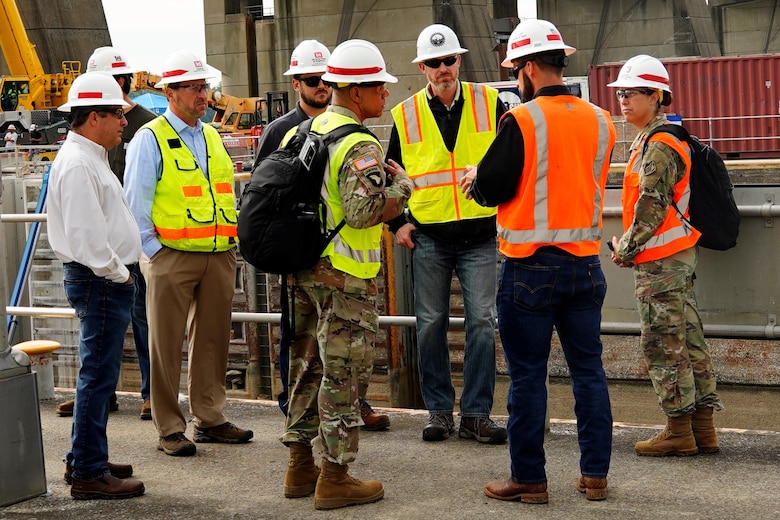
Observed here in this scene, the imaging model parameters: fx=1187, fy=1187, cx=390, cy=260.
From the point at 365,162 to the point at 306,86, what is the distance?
2117 millimetres

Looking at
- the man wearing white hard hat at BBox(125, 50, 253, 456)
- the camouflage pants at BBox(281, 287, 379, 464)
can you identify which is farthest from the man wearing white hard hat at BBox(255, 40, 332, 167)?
the camouflage pants at BBox(281, 287, 379, 464)

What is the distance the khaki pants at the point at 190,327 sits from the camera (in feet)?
22.4

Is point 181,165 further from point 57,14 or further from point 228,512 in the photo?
point 57,14

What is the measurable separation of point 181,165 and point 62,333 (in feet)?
26.3

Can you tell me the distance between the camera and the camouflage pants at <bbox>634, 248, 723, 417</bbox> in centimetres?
618

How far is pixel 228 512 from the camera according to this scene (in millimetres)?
5637

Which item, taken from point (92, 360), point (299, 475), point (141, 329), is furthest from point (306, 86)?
point (299, 475)

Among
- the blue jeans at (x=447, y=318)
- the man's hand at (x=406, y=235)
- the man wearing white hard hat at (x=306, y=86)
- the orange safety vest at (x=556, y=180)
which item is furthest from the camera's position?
the man wearing white hard hat at (x=306, y=86)

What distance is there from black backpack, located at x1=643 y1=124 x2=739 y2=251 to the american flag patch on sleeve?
5.86 ft

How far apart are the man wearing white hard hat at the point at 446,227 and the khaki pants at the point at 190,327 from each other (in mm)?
1123

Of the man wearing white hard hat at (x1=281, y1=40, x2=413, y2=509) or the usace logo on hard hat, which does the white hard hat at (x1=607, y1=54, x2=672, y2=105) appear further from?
the man wearing white hard hat at (x1=281, y1=40, x2=413, y2=509)

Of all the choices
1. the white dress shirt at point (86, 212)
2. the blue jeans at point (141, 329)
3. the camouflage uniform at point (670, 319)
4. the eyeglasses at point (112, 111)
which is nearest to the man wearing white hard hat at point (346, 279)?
the white dress shirt at point (86, 212)

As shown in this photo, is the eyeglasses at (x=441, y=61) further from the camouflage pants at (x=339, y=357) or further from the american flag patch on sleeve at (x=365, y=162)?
the camouflage pants at (x=339, y=357)

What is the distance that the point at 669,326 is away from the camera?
6.16 m
